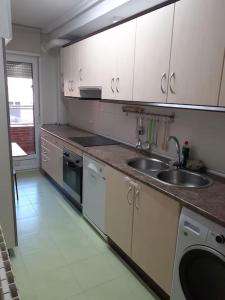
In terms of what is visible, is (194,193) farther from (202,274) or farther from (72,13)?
(72,13)

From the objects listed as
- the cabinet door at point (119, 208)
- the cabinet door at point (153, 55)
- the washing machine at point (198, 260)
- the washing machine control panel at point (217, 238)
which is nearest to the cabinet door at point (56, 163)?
the cabinet door at point (119, 208)

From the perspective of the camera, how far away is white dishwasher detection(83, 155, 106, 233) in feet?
7.89

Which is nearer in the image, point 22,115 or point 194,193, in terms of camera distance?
point 194,193

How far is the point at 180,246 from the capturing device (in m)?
1.48

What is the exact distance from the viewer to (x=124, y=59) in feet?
7.74

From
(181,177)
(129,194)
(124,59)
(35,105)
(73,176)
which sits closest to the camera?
(129,194)

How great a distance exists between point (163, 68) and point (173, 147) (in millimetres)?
785

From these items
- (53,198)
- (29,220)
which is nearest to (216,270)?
(29,220)

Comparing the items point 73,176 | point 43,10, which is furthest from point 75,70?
point 73,176

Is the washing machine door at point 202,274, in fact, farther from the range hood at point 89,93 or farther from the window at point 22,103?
the window at point 22,103

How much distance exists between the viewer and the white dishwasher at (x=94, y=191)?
2404 mm

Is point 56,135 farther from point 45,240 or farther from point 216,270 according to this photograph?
point 216,270

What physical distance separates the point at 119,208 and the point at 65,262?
2.25 feet

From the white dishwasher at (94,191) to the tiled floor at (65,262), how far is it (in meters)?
0.18
